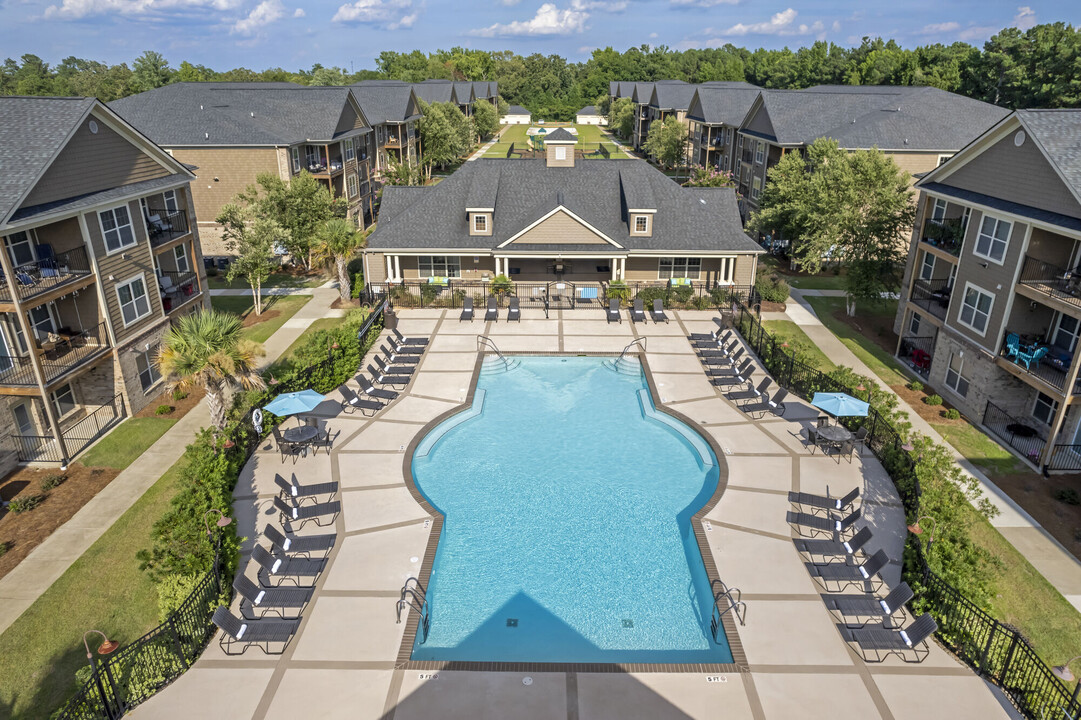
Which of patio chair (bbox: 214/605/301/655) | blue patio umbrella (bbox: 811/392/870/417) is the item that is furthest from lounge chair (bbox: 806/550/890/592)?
patio chair (bbox: 214/605/301/655)

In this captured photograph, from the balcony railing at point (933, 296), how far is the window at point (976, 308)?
133 cm

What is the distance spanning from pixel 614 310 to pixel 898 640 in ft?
73.6

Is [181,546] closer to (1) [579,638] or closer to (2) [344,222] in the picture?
(1) [579,638]

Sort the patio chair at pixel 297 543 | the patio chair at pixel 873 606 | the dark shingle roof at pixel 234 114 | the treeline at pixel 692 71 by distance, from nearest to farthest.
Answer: the patio chair at pixel 873 606, the patio chair at pixel 297 543, the dark shingle roof at pixel 234 114, the treeline at pixel 692 71

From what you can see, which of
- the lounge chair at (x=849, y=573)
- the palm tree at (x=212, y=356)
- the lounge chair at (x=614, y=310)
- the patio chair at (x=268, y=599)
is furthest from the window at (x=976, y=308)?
the palm tree at (x=212, y=356)

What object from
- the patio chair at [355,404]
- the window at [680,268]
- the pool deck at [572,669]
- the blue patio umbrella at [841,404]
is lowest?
the pool deck at [572,669]

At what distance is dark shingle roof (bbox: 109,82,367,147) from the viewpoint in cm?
4212

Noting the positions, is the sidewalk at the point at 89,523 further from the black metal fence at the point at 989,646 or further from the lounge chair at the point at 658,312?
the lounge chair at the point at 658,312

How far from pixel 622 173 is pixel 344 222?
1685 cm

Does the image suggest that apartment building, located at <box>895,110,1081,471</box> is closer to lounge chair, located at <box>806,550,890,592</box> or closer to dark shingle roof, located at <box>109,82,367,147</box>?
lounge chair, located at <box>806,550,890,592</box>

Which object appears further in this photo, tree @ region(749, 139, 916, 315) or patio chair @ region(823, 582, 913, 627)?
tree @ region(749, 139, 916, 315)

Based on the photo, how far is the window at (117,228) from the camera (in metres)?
23.5

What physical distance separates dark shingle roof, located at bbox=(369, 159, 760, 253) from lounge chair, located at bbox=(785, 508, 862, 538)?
20890mm

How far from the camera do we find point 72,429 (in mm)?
22094
